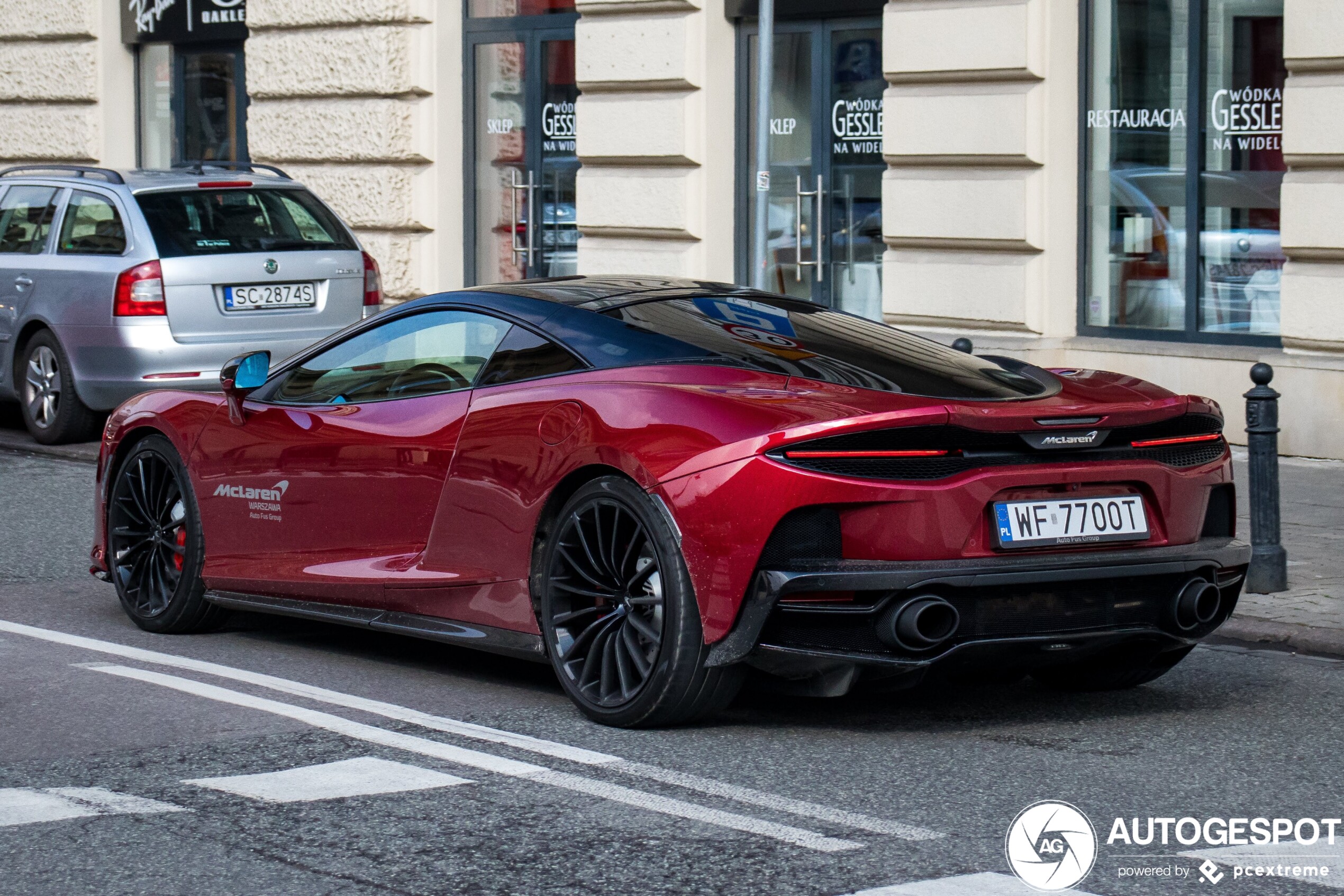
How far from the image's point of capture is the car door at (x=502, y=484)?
582 cm

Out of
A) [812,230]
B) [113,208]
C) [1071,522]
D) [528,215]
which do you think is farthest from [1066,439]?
[528,215]

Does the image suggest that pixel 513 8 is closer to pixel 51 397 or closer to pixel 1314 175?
pixel 51 397

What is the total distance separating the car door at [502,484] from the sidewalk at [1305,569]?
2793 mm

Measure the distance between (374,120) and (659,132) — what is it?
3.08 meters

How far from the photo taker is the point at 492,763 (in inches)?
204

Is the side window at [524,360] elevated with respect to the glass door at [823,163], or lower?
lower

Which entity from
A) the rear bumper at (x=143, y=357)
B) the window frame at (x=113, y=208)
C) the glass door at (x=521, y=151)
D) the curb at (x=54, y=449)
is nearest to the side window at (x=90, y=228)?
the window frame at (x=113, y=208)

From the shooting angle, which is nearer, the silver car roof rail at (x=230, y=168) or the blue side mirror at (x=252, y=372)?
the blue side mirror at (x=252, y=372)

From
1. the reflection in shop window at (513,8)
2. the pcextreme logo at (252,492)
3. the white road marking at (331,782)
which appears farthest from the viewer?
the reflection in shop window at (513,8)

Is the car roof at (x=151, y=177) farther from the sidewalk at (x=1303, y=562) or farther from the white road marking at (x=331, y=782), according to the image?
the white road marking at (x=331, y=782)

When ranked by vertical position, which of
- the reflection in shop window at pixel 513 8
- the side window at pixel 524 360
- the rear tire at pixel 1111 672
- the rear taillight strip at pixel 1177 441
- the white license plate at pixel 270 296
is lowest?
the rear tire at pixel 1111 672

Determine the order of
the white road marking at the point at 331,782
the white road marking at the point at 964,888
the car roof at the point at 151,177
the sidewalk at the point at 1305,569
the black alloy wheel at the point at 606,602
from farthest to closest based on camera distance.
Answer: the car roof at the point at 151,177 < the sidewalk at the point at 1305,569 < the black alloy wheel at the point at 606,602 < the white road marking at the point at 331,782 < the white road marking at the point at 964,888

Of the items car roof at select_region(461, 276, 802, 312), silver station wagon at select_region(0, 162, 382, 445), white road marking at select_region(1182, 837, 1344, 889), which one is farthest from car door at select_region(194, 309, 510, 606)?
silver station wagon at select_region(0, 162, 382, 445)

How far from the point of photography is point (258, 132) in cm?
1834
